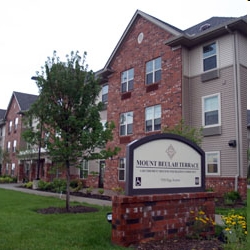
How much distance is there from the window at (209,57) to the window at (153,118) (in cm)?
360

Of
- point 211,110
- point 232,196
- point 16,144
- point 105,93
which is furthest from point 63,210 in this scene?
point 16,144

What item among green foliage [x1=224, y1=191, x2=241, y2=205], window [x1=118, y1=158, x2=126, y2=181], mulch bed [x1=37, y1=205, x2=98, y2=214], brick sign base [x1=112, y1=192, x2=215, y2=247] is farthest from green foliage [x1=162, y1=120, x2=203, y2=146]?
window [x1=118, y1=158, x2=126, y2=181]

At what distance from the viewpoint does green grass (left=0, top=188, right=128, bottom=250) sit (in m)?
5.74

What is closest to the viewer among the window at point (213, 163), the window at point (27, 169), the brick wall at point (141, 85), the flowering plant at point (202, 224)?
the flowering plant at point (202, 224)

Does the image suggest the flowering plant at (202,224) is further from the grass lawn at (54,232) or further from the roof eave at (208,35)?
the roof eave at (208,35)

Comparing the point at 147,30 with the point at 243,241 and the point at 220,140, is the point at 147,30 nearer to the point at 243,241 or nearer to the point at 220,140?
the point at 220,140

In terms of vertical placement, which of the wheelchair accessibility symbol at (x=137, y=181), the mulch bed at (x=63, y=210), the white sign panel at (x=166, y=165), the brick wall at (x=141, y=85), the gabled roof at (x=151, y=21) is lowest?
the mulch bed at (x=63, y=210)

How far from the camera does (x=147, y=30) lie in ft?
66.7

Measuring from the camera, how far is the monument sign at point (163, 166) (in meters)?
6.11

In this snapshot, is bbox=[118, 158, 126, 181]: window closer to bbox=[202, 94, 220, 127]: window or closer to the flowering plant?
bbox=[202, 94, 220, 127]: window

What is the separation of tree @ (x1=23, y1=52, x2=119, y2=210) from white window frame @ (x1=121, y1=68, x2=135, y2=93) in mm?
9808

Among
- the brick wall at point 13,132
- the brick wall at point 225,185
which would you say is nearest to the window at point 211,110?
the brick wall at point 225,185

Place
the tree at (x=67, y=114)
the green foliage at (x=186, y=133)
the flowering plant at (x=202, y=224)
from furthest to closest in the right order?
the green foliage at (x=186, y=133) → the tree at (x=67, y=114) → the flowering plant at (x=202, y=224)

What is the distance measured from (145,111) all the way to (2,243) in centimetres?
1470
